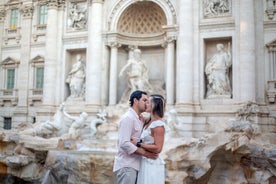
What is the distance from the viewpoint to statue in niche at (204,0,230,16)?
17.9m

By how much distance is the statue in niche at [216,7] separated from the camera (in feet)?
58.7

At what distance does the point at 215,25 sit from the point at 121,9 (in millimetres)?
5563

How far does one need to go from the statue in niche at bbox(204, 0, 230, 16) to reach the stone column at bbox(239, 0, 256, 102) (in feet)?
3.51

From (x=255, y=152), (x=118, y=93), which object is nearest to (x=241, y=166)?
(x=255, y=152)

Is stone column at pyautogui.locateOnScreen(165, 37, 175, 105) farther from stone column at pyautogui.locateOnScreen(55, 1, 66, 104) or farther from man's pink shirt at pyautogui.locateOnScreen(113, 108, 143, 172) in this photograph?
man's pink shirt at pyautogui.locateOnScreen(113, 108, 143, 172)

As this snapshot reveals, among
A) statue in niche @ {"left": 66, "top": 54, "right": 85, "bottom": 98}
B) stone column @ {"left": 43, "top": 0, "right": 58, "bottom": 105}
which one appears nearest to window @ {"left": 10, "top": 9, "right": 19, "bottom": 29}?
stone column @ {"left": 43, "top": 0, "right": 58, "bottom": 105}

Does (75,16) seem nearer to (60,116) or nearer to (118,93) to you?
(118,93)

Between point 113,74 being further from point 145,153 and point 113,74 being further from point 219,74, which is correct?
point 145,153

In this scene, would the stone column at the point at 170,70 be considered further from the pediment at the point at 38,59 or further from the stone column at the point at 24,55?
the stone column at the point at 24,55

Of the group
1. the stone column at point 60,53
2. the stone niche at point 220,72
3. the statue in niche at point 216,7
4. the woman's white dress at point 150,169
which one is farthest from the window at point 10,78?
the woman's white dress at point 150,169

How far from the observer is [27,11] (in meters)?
23.8

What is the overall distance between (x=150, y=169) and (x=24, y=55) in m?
20.4

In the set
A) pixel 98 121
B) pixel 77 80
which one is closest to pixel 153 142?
pixel 98 121

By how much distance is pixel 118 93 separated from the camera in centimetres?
2075
